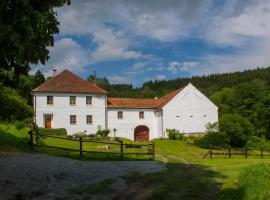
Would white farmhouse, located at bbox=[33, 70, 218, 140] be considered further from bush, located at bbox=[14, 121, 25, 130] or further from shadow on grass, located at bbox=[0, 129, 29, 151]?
shadow on grass, located at bbox=[0, 129, 29, 151]

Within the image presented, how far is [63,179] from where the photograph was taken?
13.5 m

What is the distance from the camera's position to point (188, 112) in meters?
54.4

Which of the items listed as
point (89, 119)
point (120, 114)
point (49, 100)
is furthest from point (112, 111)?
point (49, 100)

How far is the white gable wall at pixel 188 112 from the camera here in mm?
53188

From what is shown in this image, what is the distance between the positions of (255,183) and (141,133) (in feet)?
139

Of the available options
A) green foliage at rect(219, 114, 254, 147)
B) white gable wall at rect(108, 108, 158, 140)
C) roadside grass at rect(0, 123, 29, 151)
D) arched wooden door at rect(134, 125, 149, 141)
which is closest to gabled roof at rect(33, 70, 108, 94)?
white gable wall at rect(108, 108, 158, 140)

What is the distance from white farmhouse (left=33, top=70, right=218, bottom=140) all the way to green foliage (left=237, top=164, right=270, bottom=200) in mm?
37314

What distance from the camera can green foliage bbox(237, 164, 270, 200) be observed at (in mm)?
11320

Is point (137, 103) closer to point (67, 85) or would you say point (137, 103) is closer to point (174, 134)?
point (174, 134)

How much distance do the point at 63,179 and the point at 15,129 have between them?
15380 millimetres

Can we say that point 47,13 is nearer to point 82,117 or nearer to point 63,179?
point 63,179

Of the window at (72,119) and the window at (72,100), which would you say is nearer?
the window at (72,119)

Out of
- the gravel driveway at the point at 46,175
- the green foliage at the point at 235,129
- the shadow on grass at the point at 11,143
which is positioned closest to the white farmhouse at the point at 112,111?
the green foliage at the point at 235,129

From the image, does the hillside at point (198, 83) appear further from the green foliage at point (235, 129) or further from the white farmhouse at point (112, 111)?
the green foliage at point (235, 129)
